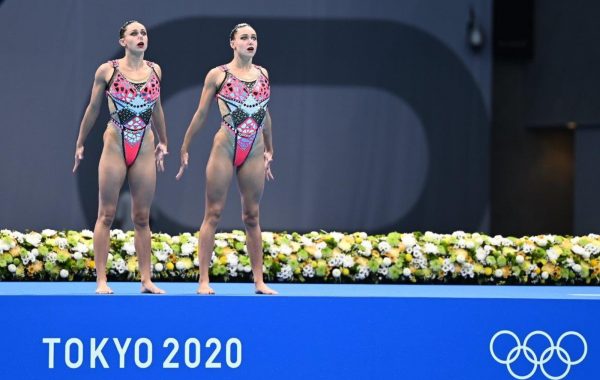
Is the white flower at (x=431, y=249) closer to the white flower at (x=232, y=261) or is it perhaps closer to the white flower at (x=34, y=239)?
the white flower at (x=232, y=261)

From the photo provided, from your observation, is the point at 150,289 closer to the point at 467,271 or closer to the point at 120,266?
the point at 120,266

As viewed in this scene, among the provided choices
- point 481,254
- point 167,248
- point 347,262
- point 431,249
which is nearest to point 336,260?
point 347,262

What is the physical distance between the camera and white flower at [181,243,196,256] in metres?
8.01

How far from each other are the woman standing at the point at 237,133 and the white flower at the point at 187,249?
1.31 metres

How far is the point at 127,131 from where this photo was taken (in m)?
6.49

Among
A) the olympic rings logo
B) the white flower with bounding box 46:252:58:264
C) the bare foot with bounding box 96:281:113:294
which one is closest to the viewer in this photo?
the olympic rings logo

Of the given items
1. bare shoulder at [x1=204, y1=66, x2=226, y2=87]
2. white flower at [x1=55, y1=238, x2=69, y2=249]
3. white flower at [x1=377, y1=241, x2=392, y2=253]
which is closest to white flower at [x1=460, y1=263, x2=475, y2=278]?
white flower at [x1=377, y1=241, x2=392, y2=253]

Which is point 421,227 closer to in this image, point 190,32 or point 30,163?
point 190,32

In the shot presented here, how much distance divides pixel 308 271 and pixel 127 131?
2100mm

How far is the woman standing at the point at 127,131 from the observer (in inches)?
255

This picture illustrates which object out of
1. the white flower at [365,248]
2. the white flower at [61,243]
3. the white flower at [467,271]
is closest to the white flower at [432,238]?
the white flower at [467,271]

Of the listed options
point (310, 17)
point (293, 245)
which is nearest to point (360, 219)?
point (310, 17)

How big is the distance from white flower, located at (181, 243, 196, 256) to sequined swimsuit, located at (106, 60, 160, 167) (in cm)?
156

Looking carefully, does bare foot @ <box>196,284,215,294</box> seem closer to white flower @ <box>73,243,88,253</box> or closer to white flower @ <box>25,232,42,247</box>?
white flower @ <box>73,243,88,253</box>
